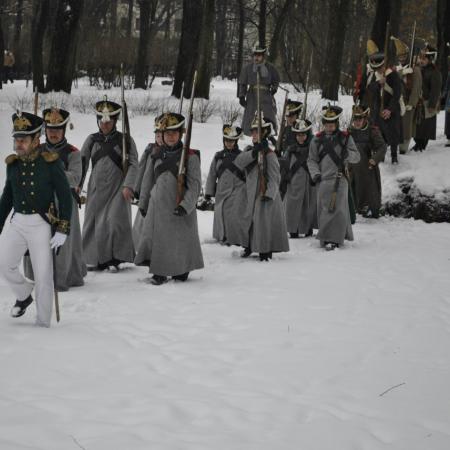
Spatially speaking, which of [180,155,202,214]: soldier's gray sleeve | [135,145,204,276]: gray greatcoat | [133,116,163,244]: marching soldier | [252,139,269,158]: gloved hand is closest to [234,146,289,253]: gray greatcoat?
[252,139,269,158]: gloved hand

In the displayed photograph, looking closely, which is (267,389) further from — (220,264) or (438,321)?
(220,264)

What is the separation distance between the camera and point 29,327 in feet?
22.4

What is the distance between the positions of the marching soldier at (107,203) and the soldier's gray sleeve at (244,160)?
5.80 ft

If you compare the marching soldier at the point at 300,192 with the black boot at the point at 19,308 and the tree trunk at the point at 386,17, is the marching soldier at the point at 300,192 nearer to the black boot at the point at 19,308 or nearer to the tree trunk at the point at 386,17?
the black boot at the point at 19,308

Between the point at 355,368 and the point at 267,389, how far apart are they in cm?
89

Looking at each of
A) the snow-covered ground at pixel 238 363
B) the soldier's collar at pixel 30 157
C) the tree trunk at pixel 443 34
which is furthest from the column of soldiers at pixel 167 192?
the tree trunk at pixel 443 34

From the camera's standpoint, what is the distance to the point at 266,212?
35.5ft

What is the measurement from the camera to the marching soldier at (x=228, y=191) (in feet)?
37.8

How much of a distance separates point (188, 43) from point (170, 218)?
14163mm

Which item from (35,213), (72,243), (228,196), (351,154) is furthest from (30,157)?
(351,154)

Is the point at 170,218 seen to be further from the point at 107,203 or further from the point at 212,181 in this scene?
the point at 212,181

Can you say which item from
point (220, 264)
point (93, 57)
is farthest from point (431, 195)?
point (93, 57)

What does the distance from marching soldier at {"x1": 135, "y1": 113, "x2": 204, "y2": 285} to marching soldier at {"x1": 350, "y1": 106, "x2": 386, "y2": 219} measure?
512cm

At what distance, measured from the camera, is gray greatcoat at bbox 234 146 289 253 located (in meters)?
10.7
